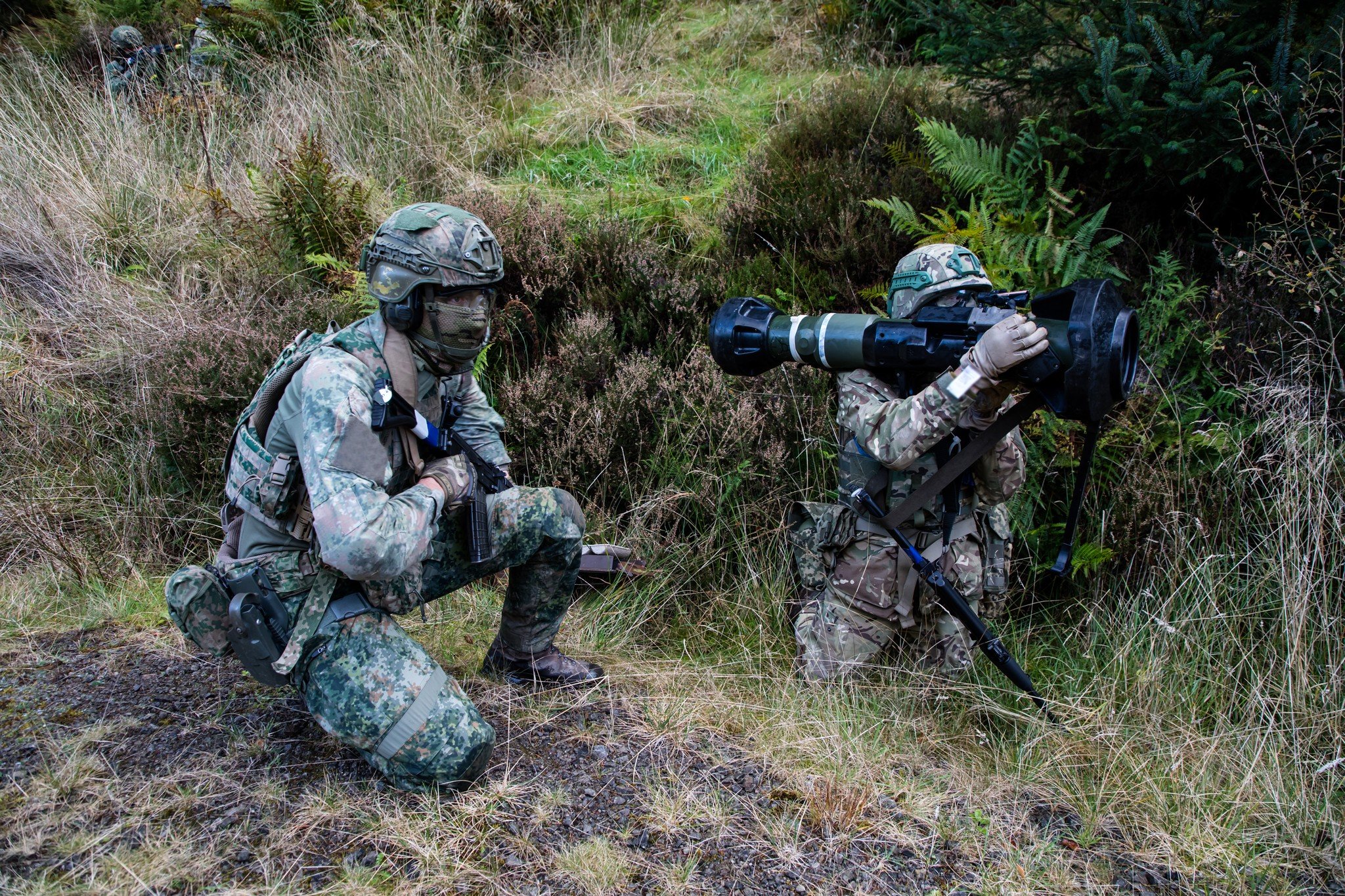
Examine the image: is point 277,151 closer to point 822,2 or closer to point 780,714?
point 822,2

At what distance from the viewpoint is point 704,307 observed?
5.32 metres

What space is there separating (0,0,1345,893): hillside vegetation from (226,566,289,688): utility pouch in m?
0.48

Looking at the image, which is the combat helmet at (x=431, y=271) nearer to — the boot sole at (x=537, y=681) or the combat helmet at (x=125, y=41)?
the boot sole at (x=537, y=681)

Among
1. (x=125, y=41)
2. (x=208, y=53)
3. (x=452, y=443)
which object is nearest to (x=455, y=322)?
(x=452, y=443)

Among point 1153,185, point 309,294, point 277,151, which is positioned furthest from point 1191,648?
point 277,151

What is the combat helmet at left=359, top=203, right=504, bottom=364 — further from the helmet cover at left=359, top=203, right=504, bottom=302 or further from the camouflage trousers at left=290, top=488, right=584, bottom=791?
the camouflage trousers at left=290, top=488, right=584, bottom=791

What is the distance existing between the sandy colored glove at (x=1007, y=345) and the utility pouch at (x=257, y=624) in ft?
7.86

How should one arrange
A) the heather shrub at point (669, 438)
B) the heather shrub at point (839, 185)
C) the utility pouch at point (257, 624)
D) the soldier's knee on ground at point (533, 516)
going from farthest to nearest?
the heather shrub at point (839, 185), the heather shrub at point (669, 438), the soldier's knee on ground at point (533, 516), the utility pouch at point (257, 624)

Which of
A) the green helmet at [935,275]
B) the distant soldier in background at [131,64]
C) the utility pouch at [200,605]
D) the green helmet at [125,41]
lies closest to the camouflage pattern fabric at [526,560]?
the utility pouch at [200,605]

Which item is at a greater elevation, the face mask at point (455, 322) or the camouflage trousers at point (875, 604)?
the face mask at point (455, 322)

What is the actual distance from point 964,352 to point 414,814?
231cm

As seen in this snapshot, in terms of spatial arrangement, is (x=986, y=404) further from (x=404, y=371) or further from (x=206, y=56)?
(x=206, y=56)

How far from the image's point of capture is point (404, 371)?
309 cm

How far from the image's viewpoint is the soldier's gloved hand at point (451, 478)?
3.10 m
